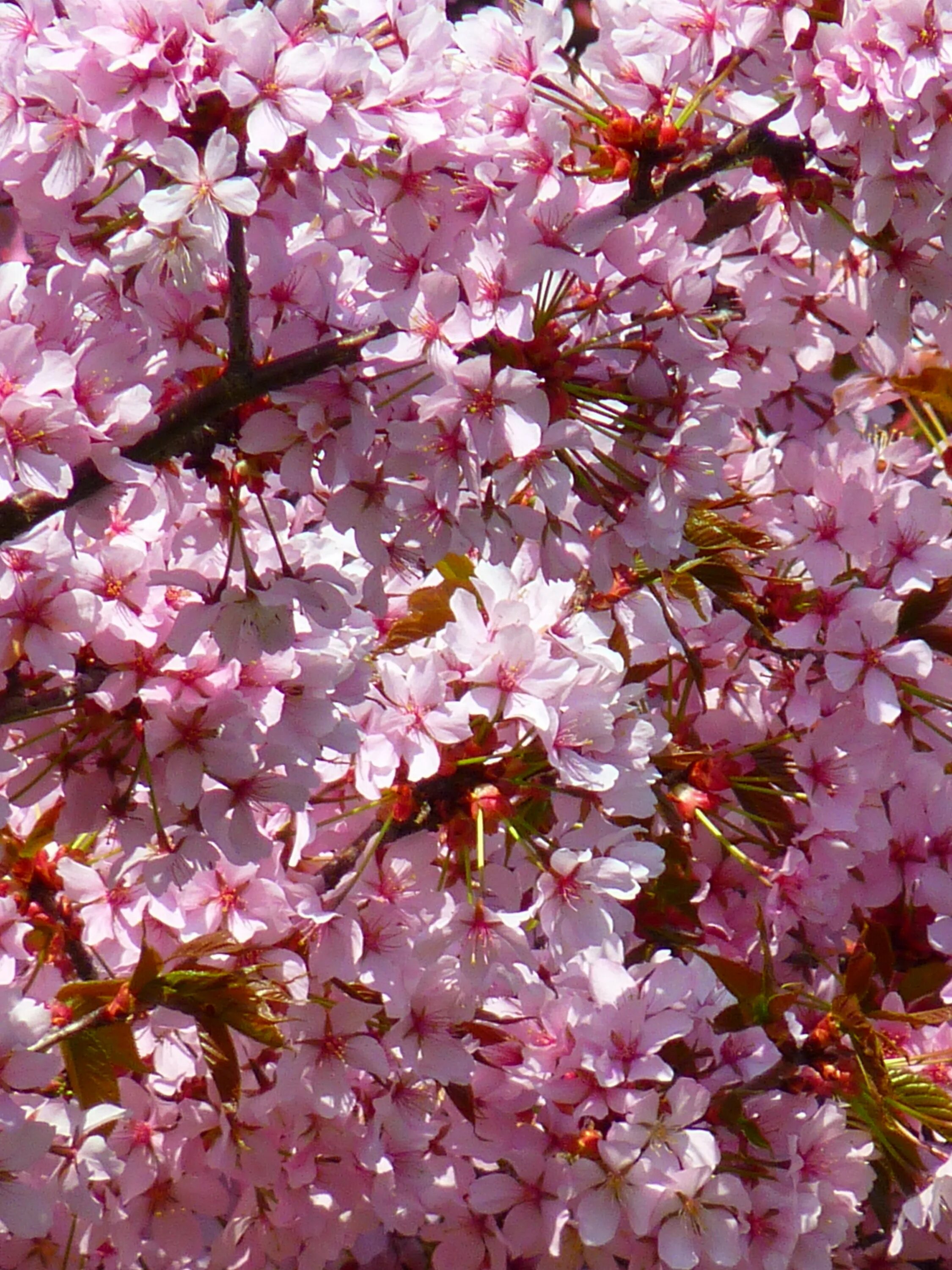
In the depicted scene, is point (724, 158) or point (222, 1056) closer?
point (724, 158)

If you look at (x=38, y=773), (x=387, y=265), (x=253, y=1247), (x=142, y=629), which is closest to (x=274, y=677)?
(x=142, y=629)

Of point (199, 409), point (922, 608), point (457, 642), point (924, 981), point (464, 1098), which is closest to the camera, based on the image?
point (199, 409)

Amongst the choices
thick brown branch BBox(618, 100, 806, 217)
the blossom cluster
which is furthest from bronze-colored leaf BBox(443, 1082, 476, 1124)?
thick brown branch BBox(618, 100, 806, 217)

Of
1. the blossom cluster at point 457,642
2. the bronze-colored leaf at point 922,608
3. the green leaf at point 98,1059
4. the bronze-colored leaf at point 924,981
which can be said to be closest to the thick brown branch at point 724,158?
the blossom cluster at point 457,642

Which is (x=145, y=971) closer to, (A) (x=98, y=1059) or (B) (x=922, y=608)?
(A) (x=98, y=1059)

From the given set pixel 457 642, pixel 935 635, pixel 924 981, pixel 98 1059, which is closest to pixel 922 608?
pixel 935 635

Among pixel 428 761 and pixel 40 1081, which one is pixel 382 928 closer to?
pixel 428 761

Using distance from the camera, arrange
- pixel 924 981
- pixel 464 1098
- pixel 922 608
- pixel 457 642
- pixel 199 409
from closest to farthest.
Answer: pixel 199 409, pixel 457 642, pixel 464 1098, pixel 922 608, pixel 924 981

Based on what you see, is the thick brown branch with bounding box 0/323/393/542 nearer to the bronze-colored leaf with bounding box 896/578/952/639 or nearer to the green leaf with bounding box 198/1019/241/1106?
the green leaf with bounding box 198/1019/241/1106

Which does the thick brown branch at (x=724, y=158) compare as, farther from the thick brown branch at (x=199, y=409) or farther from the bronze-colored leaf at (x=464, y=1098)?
the bronze-colored leaf at (x=464, y=1098)
